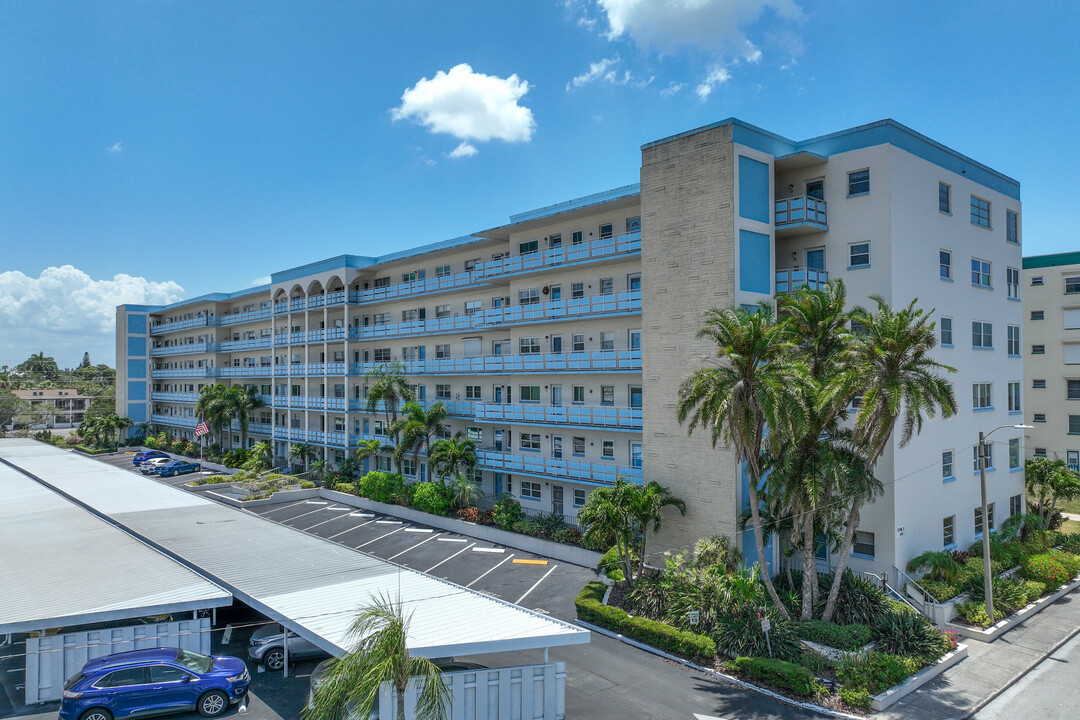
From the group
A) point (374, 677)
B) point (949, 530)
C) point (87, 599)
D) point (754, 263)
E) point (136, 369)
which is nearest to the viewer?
point (374, 677)

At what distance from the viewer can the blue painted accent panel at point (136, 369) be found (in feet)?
271

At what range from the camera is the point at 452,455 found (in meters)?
37.8

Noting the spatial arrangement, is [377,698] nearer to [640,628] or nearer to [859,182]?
[640,628]

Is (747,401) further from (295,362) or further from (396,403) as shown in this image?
(295,362)

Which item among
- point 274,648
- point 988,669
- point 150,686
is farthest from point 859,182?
point 150,686

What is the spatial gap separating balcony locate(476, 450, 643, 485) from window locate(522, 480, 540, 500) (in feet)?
6.11

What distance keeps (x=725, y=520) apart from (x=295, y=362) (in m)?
45.4

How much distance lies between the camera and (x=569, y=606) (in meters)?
26.1

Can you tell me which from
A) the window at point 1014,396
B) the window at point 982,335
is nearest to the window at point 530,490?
the window at point 982,335

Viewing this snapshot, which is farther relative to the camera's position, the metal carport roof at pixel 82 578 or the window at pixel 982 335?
the window at pixel 982 335

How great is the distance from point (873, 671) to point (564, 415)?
18.3 metres

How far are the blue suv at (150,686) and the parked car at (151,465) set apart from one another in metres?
50.2

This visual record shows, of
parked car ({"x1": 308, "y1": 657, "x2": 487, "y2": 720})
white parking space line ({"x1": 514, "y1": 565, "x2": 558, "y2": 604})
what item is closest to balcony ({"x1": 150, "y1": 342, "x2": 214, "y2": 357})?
white parking space line ({"x1": 514, "y1": 565, "x2": 558, "y2": 604})

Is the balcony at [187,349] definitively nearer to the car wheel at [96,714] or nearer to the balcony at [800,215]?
the car wheel at [96,714]
